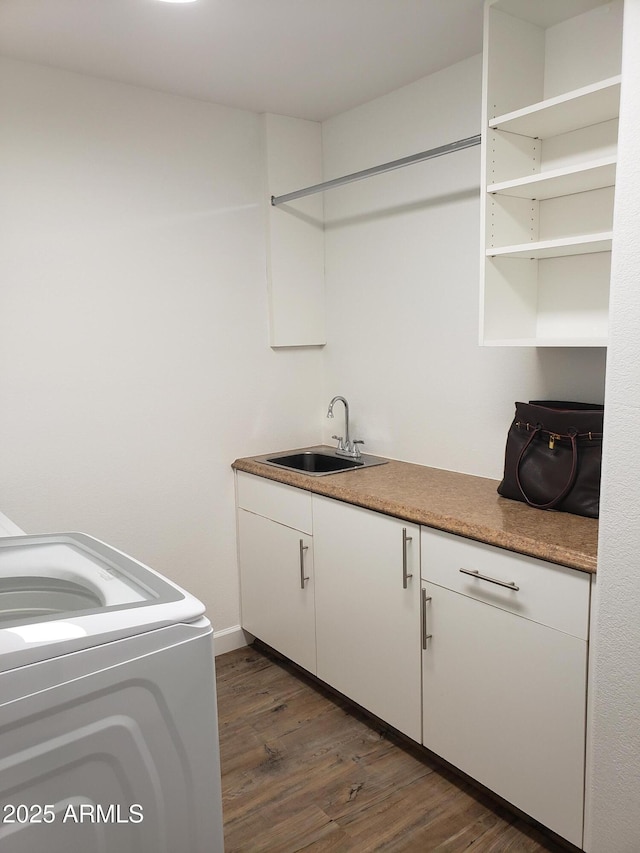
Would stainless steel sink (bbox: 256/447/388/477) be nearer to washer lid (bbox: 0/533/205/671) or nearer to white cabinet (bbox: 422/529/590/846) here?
white cabinet (bbox: 422/529/590/846)

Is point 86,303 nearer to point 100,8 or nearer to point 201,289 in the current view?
point 201,289

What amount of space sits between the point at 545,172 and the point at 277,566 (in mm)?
1845

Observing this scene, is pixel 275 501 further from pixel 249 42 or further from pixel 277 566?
pixel 249 42

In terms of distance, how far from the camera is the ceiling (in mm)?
2100

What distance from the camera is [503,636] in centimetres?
198

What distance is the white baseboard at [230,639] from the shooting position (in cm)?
318

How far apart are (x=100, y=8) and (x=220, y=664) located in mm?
2561

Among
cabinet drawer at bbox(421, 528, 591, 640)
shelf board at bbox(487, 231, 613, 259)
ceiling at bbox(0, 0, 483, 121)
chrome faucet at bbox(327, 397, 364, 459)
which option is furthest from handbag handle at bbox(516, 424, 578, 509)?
ceiling at bbox(0, 0, 483, 121)

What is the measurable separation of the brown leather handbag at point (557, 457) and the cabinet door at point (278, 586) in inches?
37.0

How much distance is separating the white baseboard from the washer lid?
1.67 meters

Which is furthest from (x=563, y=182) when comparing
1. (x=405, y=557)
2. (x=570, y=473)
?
(x=405, y=557)

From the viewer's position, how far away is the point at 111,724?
3.94 ft

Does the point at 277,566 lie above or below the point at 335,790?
above

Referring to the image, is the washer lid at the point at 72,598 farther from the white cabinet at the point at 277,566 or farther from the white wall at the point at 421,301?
the white wall at the point at 421,301
